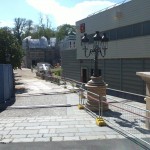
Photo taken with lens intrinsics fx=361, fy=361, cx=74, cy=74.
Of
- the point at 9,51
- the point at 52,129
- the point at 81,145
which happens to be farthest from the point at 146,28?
the point at 9,51

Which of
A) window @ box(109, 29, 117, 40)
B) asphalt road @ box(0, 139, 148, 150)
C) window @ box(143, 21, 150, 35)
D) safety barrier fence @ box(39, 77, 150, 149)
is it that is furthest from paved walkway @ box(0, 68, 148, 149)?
→ window @ box(109, 29, 117, 40)

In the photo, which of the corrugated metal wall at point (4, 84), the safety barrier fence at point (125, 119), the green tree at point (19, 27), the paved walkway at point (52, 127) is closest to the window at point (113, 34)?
the corrugated metal wall at point (4, 84)

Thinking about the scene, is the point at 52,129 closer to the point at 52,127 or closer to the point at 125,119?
the point at 52,127

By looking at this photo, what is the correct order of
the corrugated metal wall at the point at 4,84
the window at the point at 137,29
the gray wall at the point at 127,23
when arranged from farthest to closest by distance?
the window at the point at 137,29 < the gray wall at the point at 127,23 < the corrugated metal wall at the point at 4,84

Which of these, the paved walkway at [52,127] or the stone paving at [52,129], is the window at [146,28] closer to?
the paved walkway at [52,127]

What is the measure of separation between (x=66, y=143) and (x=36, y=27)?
118 m

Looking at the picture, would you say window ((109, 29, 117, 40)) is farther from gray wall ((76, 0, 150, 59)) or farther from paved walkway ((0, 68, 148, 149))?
paved walkway ((0, 68, 148, 149))

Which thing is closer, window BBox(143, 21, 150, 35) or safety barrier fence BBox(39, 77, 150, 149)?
safety barrier fence BBox(39, 77, 150, 149)

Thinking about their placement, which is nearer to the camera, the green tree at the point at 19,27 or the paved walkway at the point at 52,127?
the paved walkway at the point at 52,127

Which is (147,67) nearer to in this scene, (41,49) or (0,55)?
(0,55)

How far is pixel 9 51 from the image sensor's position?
129 ft

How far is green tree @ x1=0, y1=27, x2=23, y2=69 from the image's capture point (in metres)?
38.8

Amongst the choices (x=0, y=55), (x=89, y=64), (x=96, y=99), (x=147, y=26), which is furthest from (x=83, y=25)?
(x=96, y=99)

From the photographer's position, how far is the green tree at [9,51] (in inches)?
1527
